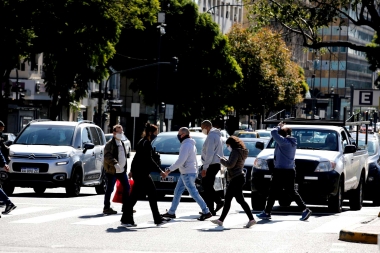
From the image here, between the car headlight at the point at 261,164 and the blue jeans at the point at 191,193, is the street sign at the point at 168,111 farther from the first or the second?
the blue jeans at the point at 191,193

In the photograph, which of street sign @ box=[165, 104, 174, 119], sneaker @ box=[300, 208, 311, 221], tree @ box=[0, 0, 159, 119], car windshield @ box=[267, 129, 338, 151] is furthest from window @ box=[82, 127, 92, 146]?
street sign @ box=[165, 104, 174, 119]

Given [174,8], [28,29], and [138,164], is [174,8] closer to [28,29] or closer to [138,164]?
[28,29]

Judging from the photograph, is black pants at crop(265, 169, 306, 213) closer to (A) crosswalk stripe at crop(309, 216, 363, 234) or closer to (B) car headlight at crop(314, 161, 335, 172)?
(A) crosswalk stripe at crop(309, 216, 363, 234)

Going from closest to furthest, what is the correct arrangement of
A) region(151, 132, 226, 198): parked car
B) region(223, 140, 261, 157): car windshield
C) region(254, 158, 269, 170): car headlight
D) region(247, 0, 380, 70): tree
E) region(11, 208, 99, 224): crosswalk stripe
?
region(11, 208, 99, 224): crosswalk stripe, region(254, 158, 269, 170): car headlight, region(151, 132, 226, 198): parked car, region(247, 0, 380, 70): tree, region(223, 140, 261, 157): car windshield

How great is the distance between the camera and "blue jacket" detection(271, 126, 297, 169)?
21.6 metres

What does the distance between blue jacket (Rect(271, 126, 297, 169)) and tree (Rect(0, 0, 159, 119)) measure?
25.2 m

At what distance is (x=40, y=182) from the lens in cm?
2802

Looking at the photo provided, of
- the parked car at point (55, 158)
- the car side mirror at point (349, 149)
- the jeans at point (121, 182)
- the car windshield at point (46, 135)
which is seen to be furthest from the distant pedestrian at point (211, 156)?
the car windshield at point (46, 135)

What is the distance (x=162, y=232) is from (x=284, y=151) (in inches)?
161

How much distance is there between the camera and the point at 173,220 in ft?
69.3

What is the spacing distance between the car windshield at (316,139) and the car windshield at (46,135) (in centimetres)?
582

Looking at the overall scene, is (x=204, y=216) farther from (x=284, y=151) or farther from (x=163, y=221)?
(x=284, y=151)

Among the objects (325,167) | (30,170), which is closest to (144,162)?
(325,167)

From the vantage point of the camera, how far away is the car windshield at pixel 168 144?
94.9ft
